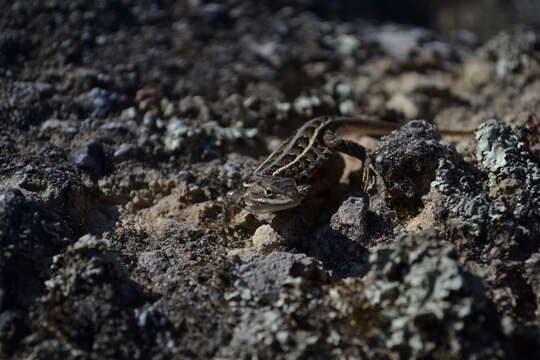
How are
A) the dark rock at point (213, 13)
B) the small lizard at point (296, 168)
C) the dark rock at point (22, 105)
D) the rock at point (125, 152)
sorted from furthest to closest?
the dark rock at point (213, 13)
the dark rock at point (22, 105)
the rock at point (125, 152)
the small lizard at point (296, 168)

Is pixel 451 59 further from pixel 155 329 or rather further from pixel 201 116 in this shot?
pixel 155 329

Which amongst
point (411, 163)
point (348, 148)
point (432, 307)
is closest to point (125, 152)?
point (348, 148)

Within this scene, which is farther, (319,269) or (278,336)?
(319,269)

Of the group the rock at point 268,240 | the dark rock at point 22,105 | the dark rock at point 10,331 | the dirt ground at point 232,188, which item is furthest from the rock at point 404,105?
the dark rock at point 10,331

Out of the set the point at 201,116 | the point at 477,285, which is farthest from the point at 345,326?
the point at 201,116

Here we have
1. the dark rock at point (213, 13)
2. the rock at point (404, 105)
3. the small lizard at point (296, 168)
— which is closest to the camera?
the small lizard at point (296, 168)

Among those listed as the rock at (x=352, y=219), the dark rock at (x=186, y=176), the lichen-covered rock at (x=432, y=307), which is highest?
the lichen-covered rock at (x=432, y=307)

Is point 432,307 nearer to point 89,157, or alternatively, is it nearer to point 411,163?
point 411,163

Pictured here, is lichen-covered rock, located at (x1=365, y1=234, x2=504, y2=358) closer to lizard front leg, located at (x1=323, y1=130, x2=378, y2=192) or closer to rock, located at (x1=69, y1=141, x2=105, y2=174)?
lizard front leg, located at (x1=323, y1=130, x2=378, y2=192)

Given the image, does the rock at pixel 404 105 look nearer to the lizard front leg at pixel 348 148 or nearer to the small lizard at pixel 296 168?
the small lizard at pixel 296 168
